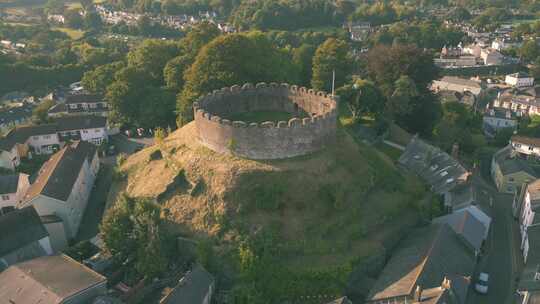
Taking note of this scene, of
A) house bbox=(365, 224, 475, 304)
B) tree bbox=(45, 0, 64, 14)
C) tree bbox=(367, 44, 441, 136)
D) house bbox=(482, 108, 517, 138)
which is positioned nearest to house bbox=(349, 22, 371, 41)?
house bbox=(482, 108, 517, 138)

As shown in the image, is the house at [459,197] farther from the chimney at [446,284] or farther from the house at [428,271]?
the chimney at [446,284]

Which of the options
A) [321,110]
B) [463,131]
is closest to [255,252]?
[321,110]

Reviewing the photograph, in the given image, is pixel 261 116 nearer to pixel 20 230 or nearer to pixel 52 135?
pixel 20 230

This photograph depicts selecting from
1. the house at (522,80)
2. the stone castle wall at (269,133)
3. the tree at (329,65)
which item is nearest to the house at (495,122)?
the tree at (329,65)

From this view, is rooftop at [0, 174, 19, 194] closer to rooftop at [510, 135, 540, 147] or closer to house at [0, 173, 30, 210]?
house at [0, 173, 30, 210]

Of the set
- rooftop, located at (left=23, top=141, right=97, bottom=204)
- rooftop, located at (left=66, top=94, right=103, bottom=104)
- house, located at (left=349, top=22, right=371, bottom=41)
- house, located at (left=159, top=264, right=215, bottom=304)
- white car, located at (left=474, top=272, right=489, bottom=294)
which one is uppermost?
house, located at (left=349, top=22, right=371, bottom=41)

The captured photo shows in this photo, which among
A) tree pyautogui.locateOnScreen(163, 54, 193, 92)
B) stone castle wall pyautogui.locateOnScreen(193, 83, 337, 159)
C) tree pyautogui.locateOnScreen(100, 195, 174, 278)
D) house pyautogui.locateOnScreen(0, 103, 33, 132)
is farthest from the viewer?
house pyautogui.locateOnScreen(0, 103, 33, 132)

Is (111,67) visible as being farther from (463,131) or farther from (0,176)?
(463,131)
